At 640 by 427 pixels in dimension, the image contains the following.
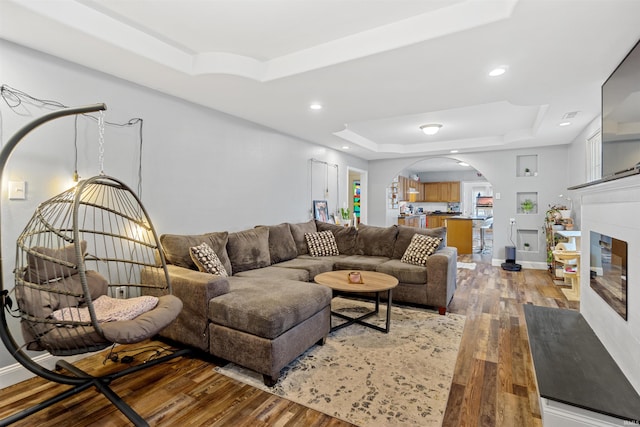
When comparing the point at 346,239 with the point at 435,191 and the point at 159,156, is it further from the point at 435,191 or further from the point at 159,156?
the point at 435,191

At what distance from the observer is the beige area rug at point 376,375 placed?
192cm

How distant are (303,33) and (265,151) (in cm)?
236

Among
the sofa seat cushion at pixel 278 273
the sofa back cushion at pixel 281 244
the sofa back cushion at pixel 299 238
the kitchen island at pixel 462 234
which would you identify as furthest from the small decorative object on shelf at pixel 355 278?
the kitchen island at pixel 462 234

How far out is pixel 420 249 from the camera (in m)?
3.96

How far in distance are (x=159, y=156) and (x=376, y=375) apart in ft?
9.35

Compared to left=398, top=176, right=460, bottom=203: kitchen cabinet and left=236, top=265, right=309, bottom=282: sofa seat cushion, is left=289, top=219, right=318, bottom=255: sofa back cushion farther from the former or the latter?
left=398, top=176, right=460, bottom=203: kitchen cabinet

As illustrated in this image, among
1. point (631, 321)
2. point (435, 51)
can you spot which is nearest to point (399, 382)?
point (631, 321)

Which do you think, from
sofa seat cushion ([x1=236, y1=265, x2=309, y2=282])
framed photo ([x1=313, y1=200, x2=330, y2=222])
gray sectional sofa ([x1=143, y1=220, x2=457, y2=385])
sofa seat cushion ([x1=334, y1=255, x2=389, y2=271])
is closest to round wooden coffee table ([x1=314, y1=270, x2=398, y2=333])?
gray sectional sofa ([x1=143, y1=220, x2=457, y2=385])

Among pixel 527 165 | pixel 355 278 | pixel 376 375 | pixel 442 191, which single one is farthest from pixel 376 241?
pixel 442 191

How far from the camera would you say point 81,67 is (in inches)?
104

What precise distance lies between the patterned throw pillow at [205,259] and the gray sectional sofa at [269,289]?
0.40 feet

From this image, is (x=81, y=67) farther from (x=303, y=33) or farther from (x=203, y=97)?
(x=303, y=33)

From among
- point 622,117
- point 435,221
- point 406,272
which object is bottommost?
point 406,272

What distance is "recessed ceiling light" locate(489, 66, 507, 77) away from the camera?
104 inches
